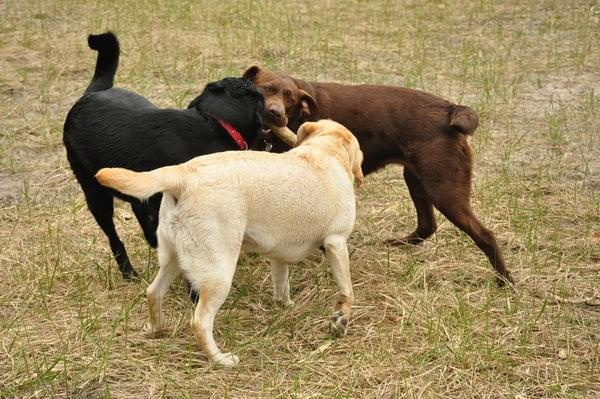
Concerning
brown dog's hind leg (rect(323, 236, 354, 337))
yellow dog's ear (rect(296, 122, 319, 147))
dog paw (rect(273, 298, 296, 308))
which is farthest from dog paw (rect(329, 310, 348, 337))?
yellow dog's ear (rect(296, 122, 319, 147))

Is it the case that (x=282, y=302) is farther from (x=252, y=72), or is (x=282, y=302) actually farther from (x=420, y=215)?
(x=252, y=72)

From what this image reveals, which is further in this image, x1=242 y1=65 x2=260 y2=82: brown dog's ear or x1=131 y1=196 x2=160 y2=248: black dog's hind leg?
x1=242 y1=65 x2=260 y2=82: brown dog's ear

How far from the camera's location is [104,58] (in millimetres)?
4988

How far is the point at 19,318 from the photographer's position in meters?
4.21

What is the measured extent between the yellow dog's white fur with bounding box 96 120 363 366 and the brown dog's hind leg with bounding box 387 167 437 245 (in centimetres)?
108

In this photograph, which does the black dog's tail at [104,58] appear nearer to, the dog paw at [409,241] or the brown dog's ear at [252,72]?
the brown dog's ear at [252,72]

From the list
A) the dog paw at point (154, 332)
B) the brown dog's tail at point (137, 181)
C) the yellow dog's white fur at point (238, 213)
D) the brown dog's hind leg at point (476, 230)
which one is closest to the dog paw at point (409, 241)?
the brown dog's hind leg at point (476, 230)

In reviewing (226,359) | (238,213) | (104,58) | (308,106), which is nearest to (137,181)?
(238,213)

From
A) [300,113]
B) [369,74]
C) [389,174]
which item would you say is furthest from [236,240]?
[369,74]

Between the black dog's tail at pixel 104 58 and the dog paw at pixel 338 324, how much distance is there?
2.08 m

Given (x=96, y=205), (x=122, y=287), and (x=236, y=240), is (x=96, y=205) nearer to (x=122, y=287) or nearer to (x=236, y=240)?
(x=122, y=287)

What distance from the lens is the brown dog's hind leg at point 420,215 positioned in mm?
5344

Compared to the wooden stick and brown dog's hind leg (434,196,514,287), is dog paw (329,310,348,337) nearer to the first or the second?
brown dog's hind leg (434,196,514,287)

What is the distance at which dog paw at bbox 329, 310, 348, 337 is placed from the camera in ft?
13.3
